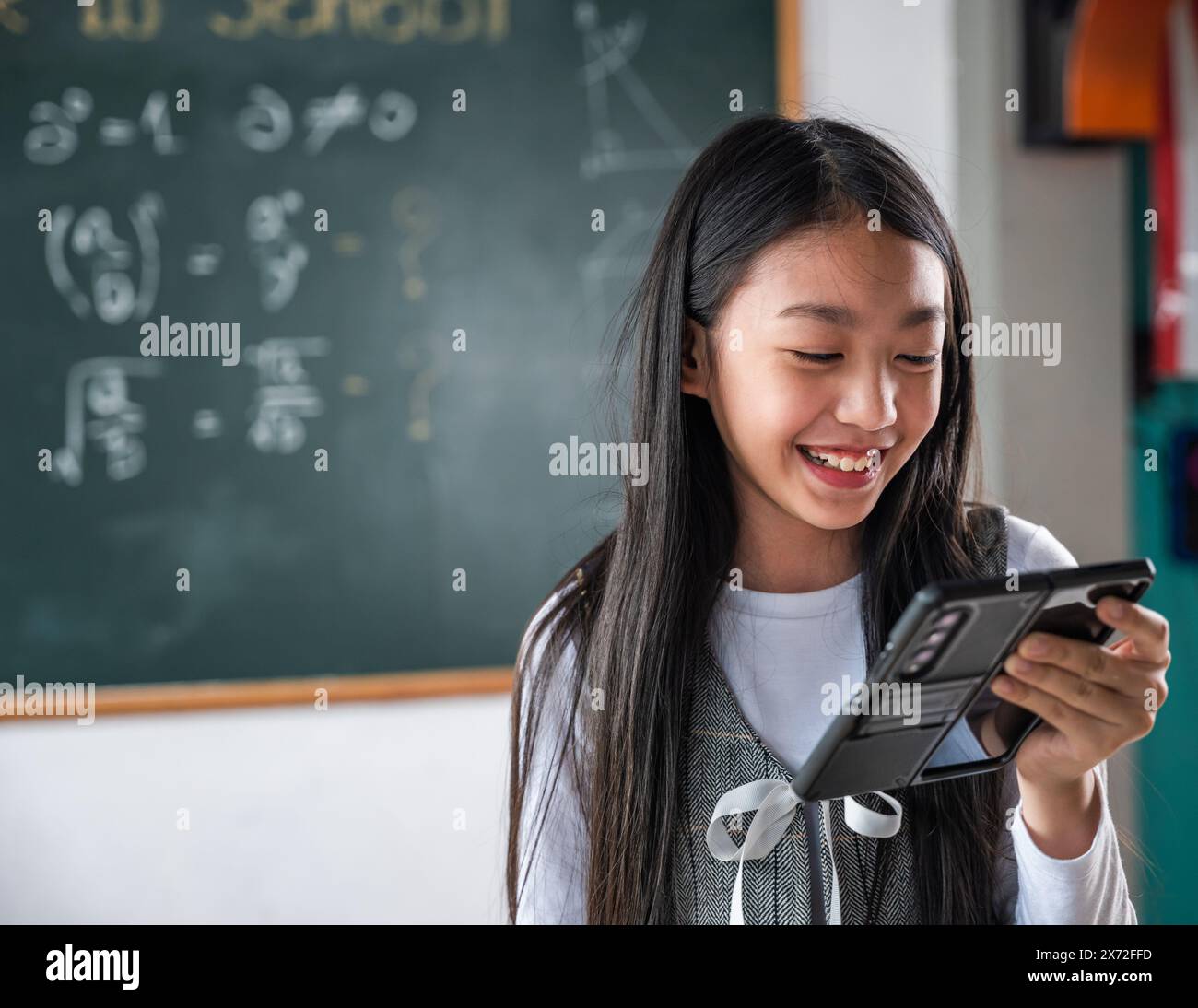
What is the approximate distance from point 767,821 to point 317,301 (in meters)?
1.44

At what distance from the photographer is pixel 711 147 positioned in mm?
850

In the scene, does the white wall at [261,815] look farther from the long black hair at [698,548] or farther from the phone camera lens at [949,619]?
the phone camera lens at [949,619]

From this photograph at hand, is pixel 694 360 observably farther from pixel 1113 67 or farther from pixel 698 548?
pixel 1113 67

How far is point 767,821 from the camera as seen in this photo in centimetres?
78

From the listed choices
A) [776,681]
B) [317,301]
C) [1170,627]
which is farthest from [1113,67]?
[776,681]

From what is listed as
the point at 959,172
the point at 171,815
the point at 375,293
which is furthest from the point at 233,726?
the point at 959,172

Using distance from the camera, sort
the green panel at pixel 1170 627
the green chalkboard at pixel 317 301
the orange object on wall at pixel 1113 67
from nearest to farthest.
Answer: the orange object on wall at pixel 1113 67 < the green chalkboard at pixel 317 301 < the green panel at pixel 1170 627

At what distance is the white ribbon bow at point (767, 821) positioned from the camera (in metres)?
0.78

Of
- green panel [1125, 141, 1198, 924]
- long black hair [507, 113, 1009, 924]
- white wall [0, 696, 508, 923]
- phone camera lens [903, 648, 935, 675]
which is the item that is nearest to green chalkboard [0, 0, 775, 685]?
white wall [0, 696, 508, 923]

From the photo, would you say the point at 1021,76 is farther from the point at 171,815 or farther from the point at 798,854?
the point at 171,815

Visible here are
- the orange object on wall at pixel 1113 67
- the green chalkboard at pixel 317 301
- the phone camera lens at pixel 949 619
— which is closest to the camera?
the phone camera lens at pixel 949 619

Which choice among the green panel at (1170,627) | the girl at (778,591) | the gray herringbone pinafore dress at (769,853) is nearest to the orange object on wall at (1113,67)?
the green panel at (1170,627)
